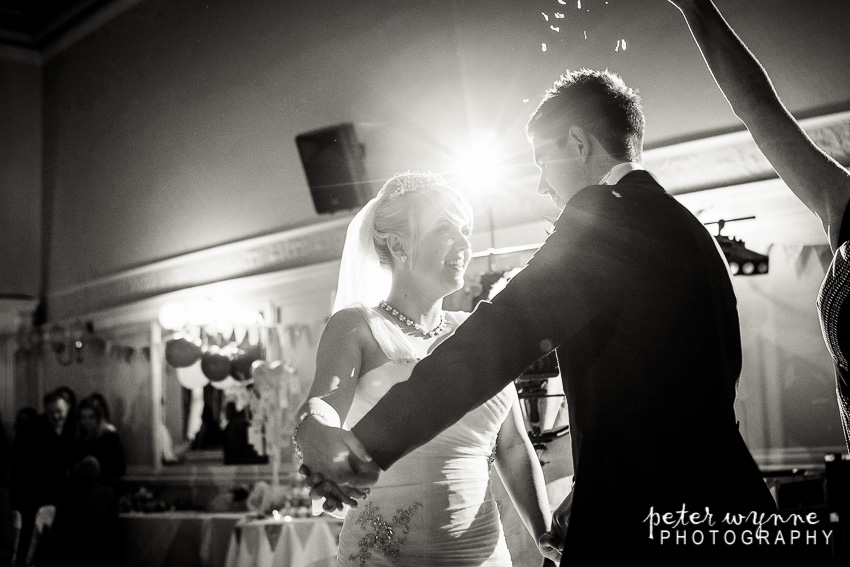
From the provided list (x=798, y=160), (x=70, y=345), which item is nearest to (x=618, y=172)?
(x=798, y=160)

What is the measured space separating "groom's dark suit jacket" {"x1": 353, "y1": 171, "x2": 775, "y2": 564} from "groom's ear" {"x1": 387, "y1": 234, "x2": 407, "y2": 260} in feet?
2.42

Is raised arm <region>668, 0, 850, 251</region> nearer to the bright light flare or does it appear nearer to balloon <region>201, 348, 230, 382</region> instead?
the bright light flare

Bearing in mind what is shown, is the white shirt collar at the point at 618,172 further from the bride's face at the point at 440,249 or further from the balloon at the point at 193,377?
the balloon at the point at 193,377

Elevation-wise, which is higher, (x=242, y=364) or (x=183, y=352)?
(x=183, y=352)

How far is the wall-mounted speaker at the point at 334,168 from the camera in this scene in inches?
205

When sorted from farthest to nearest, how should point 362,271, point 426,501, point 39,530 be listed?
point 39,530
point 362,271
point 426,501

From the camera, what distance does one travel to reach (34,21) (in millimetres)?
8125

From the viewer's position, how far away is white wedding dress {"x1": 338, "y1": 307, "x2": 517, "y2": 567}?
4.61ft

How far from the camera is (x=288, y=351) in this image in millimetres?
5879

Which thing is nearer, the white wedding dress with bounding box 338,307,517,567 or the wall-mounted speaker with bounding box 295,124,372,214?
the white wedding dress with bounding box 338,307,517,567

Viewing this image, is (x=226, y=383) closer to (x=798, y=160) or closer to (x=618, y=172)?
(x=618, y=172)

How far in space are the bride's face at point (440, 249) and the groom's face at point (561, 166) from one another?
0.54 meters

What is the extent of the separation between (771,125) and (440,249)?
74 cm

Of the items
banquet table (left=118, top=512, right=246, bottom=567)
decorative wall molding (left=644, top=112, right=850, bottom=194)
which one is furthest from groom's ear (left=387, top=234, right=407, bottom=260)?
banquet table (left=118, top=512, right=246, bottom=567)
